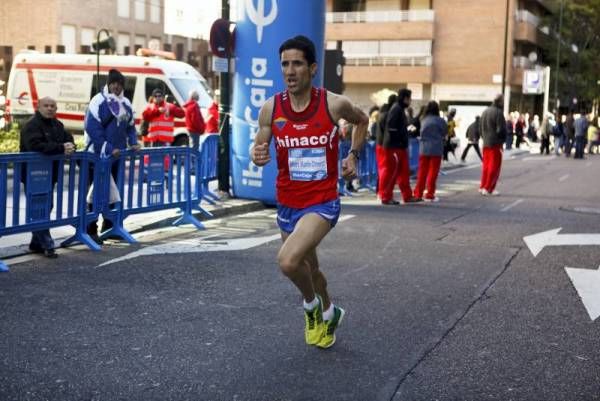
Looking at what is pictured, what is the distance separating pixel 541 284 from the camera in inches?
294

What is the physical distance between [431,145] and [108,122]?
259 inches

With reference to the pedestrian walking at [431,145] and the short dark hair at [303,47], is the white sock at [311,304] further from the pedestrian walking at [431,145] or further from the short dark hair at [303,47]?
the pedestrian walking at [431,145]

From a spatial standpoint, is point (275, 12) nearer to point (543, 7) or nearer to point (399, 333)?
point (399, 333)

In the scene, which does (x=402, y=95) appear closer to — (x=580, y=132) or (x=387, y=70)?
(x=580, y=132)

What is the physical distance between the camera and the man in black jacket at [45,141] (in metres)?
8.29

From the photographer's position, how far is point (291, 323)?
19.3ft

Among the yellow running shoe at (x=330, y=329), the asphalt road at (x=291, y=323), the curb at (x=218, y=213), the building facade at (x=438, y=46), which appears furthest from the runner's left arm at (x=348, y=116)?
the building facade at (x=438, y=46)

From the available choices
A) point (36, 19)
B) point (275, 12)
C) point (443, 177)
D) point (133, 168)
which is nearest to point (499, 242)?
point (133, 168)

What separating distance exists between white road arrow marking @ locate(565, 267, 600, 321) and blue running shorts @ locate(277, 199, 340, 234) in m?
2.42

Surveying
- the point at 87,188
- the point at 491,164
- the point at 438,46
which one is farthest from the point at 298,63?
the point at 438,46

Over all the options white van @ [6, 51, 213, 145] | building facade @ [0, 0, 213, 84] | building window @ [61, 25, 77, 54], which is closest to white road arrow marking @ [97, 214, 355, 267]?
white van @ [6, 51, 213, 145]

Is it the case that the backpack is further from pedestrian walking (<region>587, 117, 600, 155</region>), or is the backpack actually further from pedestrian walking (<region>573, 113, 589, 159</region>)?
pedestrian walking (<region>587, 117, 600, 155</region>)

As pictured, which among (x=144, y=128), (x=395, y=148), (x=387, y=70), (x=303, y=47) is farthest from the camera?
(x=387, y=70)

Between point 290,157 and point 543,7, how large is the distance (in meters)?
67.7
